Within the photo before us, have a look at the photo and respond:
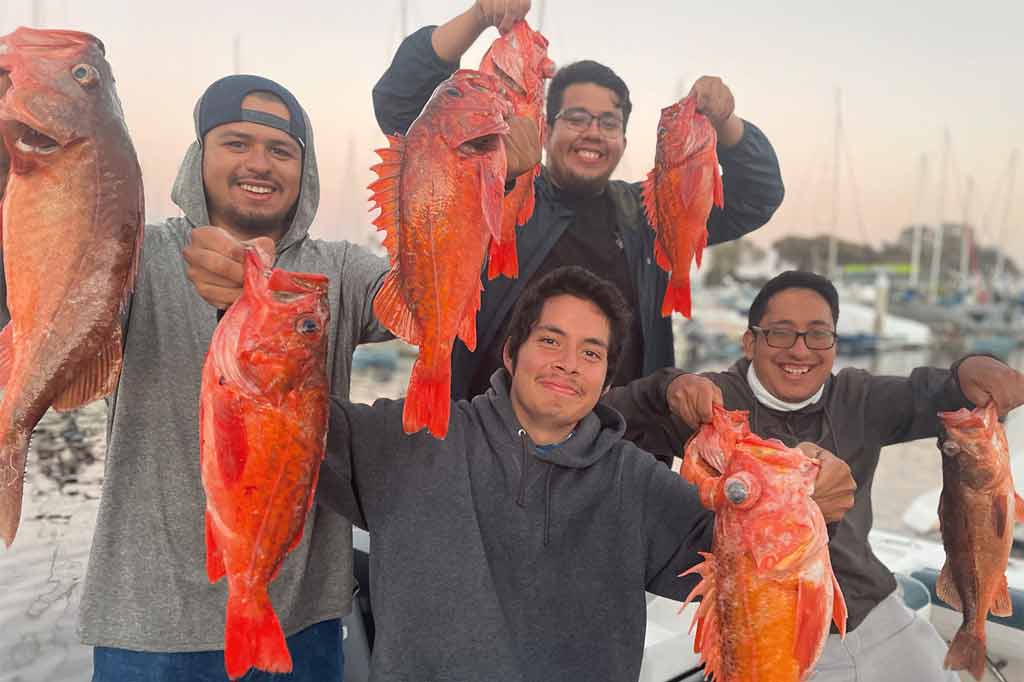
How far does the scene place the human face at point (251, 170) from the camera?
270 cm

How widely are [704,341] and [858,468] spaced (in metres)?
40.7

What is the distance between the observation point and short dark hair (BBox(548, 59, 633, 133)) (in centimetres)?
343

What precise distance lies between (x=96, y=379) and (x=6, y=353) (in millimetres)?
213

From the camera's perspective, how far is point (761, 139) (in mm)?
3301

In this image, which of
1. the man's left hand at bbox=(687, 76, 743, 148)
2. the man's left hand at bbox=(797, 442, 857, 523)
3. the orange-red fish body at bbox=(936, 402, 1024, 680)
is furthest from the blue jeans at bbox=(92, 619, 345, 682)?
the orange-red fish body at bbox=(936, 402, 1024, 680)

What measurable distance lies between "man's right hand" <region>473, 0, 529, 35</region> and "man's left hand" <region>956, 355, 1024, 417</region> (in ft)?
7.60

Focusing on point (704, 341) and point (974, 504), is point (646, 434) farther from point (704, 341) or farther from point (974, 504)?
point (704, 341)

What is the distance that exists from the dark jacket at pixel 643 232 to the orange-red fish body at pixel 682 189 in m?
0.45

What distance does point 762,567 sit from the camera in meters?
2.34

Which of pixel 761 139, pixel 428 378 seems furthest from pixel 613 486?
pixel 761 139

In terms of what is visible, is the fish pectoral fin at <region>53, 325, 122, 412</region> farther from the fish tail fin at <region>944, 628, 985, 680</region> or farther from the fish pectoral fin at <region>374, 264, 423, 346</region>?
the fish tail fin at <region>944, 628, 985, 680</region>

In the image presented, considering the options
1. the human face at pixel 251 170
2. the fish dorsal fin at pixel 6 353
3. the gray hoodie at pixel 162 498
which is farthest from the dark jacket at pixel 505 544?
the fish dorsal fin at pixel 6 353

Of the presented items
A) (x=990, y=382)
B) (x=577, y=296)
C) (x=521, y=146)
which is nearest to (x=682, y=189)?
(x=577, y=296)

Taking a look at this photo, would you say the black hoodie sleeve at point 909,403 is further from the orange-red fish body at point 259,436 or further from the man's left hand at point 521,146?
the orange-red fish body at point 259,436
